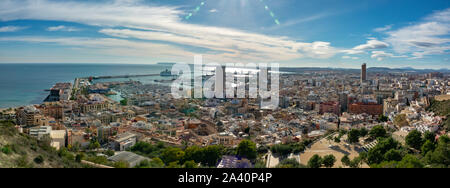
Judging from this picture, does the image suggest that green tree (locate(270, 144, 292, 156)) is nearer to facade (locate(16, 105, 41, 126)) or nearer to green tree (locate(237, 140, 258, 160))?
green tree (locate(237, 140, 258, 160))

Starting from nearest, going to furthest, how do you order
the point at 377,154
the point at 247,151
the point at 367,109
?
the point at 377,154 → the point at 247,151 → the point at 367,109

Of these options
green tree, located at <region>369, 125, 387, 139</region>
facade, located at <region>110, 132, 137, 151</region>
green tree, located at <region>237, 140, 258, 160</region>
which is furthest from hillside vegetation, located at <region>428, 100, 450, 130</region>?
facade, located at <region>110, 132, 137, 151</region>

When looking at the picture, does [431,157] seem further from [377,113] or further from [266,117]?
[377,113]

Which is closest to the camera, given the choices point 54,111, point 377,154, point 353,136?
point 377,154

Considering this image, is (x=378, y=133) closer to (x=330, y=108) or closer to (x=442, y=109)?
(x=442, y=109)

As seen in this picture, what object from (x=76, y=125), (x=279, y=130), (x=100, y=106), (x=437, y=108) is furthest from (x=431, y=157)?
(x=100, y=106)

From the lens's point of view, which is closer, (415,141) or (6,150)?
(6,150)

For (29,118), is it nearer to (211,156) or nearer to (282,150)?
(211,156)

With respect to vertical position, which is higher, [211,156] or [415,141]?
[415,141]

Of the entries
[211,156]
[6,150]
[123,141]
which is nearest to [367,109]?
[211,156]

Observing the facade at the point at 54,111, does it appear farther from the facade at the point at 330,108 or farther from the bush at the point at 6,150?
the facade at the point at 330,108

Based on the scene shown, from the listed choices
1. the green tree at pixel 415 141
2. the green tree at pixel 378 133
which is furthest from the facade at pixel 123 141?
the green tree at pixel 415 141

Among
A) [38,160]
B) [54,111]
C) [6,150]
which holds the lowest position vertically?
[54,111]
